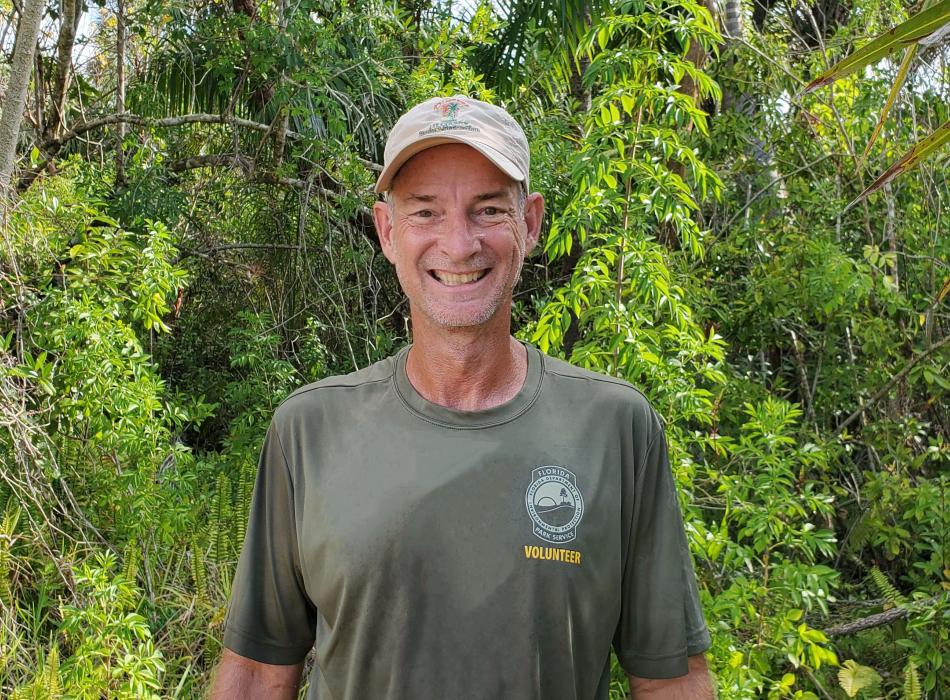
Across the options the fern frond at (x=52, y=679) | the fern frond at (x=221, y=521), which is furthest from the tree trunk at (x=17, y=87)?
the fern frond at (x=52, y=679)

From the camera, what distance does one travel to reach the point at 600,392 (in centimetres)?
192

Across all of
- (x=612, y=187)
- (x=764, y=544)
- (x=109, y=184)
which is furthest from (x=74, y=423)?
(x=764, y=544)

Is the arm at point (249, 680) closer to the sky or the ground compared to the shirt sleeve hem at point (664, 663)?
closer to the ground

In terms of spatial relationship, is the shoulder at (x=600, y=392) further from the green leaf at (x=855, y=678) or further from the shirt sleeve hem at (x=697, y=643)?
the green leaf at (x=855, y=678)

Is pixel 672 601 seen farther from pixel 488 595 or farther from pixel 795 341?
A: pixel 795 341

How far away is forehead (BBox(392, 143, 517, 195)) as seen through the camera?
1938mm

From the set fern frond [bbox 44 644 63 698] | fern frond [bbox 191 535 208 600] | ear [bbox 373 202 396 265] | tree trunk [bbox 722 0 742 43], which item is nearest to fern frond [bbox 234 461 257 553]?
fern frond [bbox 191 535 208 600]

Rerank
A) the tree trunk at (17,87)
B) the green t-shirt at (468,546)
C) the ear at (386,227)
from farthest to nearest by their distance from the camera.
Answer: the tree trunk at (17,87)
the ear at (386,227)
the green t-shirt at (468,546)

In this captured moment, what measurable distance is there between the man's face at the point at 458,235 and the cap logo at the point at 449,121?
5 cm

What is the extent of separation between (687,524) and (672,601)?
5.67 feet

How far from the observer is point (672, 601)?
72.9 inches

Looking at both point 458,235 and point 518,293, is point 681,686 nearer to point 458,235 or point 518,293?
point 458,235

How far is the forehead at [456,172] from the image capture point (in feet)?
6.36

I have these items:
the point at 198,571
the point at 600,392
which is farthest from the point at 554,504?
the point at 198,571
